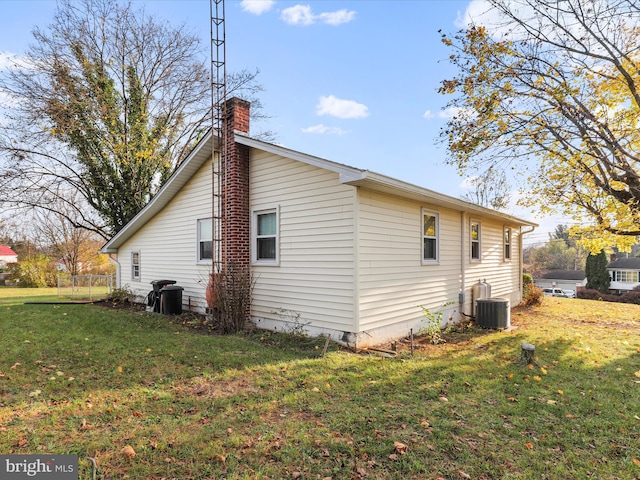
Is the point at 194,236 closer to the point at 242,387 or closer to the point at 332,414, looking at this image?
the point at 242,387

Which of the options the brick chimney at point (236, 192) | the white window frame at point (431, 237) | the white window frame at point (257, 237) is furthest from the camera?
the white window frame at point (431, 237)

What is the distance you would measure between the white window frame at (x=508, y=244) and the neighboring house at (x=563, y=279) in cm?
4074

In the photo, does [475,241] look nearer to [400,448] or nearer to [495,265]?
[495,265]

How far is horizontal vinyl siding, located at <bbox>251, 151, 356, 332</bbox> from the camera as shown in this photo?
23.2 feet

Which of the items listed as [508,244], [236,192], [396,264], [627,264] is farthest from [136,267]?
[627,264]

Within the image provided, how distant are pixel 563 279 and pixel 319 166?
54.7 metres

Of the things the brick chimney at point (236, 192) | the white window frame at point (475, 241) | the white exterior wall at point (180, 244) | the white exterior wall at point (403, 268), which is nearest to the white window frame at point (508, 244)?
the white exterior wall at point (403, 268)

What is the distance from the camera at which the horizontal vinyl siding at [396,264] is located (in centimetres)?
709

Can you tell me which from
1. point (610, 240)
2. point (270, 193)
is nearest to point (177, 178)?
point (270, 193)

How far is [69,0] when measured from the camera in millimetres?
16609

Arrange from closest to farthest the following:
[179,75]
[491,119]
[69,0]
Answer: [491,119] < [69,0] < [179,75]

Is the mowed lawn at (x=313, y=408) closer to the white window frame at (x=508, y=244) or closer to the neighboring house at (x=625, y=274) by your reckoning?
the white window frame at (x=508, y=244)

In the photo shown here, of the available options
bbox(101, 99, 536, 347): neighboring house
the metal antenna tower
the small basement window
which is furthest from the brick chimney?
the small basement window

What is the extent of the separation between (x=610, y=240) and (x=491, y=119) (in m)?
7.41
